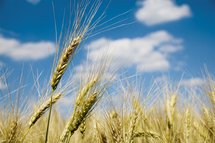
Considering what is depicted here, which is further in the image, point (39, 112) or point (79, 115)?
point (39, 112)

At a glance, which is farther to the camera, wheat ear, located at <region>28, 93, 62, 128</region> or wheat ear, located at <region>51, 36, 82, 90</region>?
wheat ear, located at <region>28, 93, 62, 128</region>

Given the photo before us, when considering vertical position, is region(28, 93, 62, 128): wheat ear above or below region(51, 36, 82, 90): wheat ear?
below

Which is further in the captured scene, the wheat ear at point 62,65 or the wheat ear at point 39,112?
the wheat ear at point 39,112

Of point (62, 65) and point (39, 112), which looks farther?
point (39, 112)

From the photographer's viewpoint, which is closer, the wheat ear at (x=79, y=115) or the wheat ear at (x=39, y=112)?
the wheat ear at (x=79, y=115)

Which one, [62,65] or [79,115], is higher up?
[62,65]

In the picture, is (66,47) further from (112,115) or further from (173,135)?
(173,135)

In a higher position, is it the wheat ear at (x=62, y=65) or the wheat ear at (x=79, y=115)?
the wheat ear at (x=62, y=65)

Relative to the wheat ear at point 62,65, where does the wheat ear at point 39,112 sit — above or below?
below

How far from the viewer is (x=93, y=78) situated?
7.90 feet

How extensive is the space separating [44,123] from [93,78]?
278cm

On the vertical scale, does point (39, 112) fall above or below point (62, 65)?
below

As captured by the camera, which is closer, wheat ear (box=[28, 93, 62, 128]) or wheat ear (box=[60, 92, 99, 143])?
wheat ear (box=[60, 92, 99, 143])

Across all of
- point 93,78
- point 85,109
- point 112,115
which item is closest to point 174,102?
point 112,115
